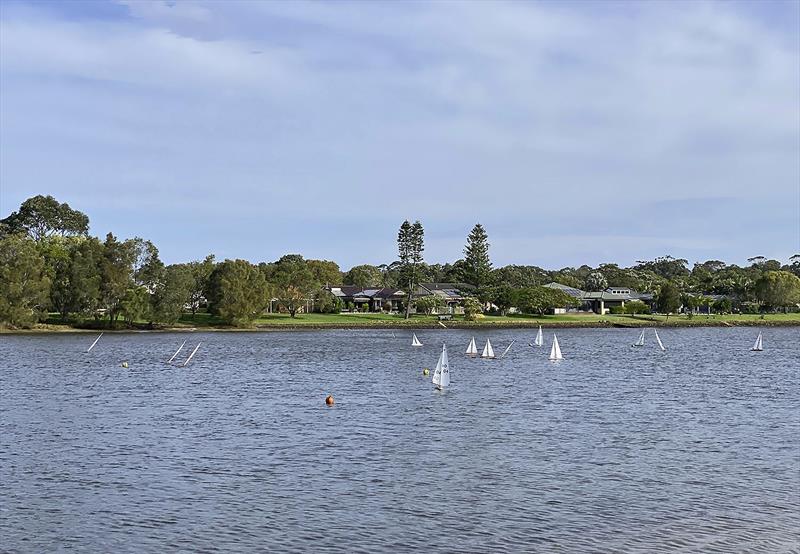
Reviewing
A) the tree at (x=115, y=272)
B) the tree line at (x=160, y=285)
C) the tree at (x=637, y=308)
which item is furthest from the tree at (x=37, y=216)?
the tree at (x=637, y=308)

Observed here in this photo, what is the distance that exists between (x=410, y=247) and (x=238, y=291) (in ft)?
141

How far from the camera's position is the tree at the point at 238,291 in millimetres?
143000

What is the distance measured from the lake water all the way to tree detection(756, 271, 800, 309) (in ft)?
455

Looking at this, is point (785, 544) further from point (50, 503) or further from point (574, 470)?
point (50, 503)

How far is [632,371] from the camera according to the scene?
239 ft

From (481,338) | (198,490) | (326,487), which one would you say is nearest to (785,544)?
(326,487)

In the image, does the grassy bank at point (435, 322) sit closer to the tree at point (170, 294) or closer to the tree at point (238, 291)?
the tree at point (238, 291)

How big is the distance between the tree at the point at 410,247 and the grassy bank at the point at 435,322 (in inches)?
340

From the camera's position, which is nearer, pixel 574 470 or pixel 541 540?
pixel 541 540

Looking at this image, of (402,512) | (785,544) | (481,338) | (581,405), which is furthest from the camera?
(481,338)

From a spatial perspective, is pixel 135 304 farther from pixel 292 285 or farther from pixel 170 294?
pixel 292 285

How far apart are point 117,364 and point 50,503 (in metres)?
56.4

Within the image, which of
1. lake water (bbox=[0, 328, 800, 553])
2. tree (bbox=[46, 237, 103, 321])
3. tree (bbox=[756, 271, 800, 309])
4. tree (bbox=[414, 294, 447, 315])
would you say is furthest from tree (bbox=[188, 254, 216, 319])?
tree (bbox=[756, 271, 800, 309])

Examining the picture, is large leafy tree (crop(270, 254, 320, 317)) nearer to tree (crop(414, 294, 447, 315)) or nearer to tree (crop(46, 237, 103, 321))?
tree (crop(414, 294, 447, 315))
